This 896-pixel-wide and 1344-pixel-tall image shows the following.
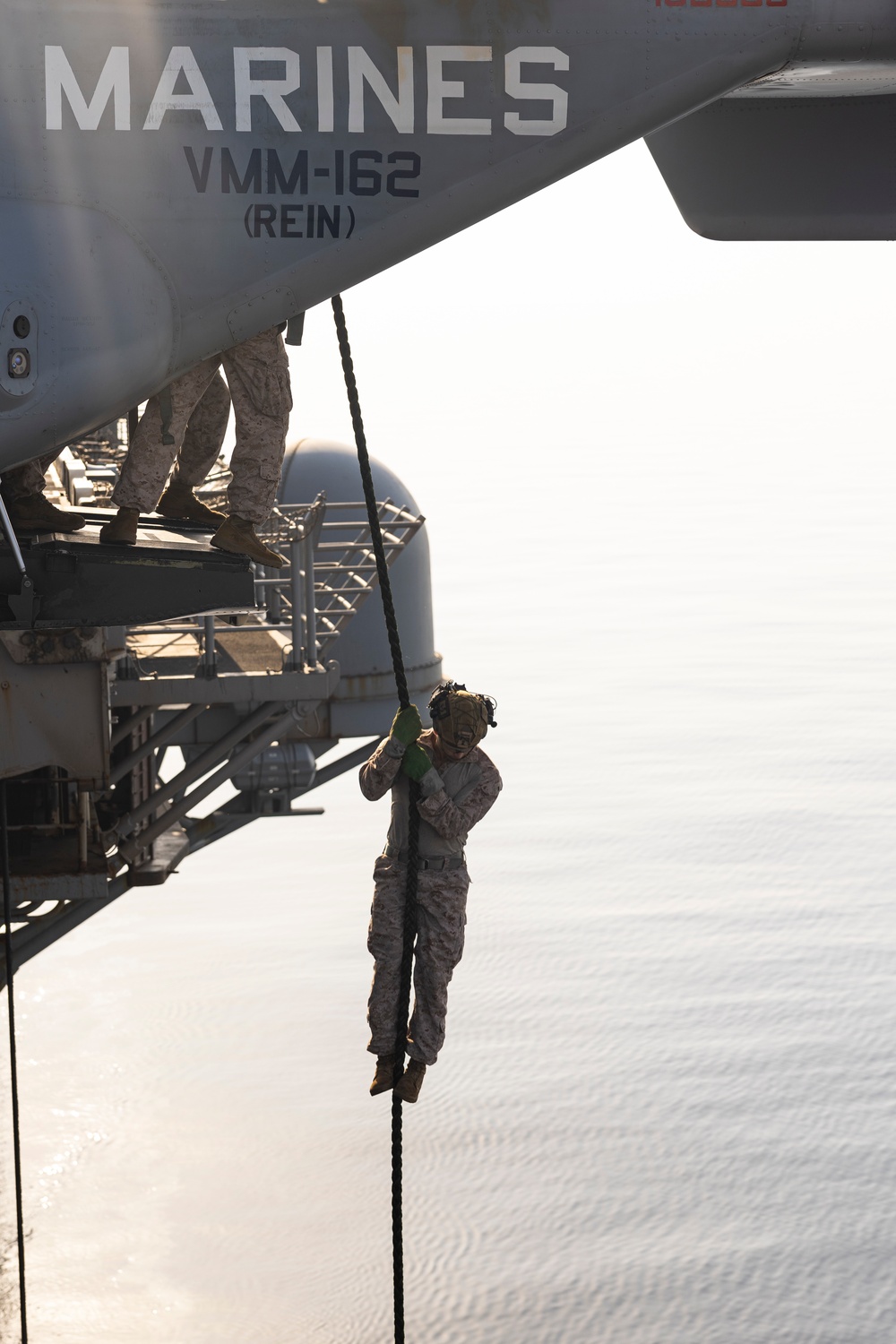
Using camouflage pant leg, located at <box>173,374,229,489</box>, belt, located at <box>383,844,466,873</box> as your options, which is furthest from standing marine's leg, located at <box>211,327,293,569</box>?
belt, located at <box>383,844,466,873</box>

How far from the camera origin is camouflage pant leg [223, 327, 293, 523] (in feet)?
30.4

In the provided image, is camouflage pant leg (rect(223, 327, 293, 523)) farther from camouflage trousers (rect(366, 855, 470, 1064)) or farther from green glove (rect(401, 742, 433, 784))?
camouflage trousers (rect(366, 855, 470, 1064))

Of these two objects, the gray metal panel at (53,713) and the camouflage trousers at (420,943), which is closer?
the camouflage trousers at (420,943)

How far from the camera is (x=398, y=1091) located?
27.8ft

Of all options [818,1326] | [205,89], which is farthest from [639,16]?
[818,1326]

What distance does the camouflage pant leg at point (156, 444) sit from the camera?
9.62m

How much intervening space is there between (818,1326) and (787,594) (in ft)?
326

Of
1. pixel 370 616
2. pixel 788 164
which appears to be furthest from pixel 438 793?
pixel 370 616

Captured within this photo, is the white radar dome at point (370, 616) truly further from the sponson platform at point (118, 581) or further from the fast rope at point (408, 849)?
the fast rope at point (408, 849)

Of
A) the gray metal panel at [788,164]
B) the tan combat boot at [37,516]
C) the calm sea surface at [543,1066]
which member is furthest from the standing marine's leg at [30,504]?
the calm sea surface at [543,1066]

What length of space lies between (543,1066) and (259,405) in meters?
52.7

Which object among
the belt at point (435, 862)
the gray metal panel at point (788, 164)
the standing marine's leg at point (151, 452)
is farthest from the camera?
the gray metal panel at point (788, 164)

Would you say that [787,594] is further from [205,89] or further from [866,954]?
[205,89]

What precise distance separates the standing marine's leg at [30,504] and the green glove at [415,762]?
10.3ft
